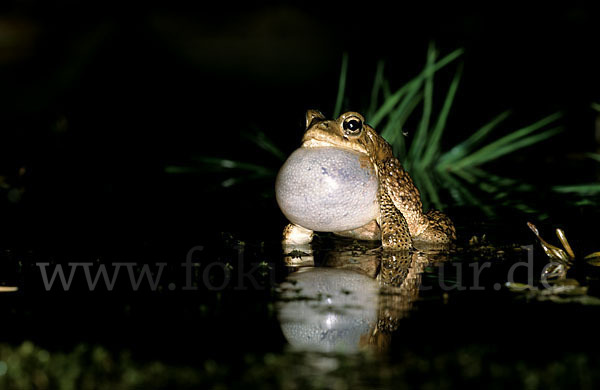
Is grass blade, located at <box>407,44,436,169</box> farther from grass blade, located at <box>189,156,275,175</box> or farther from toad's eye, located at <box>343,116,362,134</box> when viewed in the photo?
toad's eye, located at <box>343,116,362,134</box>

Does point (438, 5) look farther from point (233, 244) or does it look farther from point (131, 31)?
point (233, 244)

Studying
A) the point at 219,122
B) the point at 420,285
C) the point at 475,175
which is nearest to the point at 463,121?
the point at 475,175

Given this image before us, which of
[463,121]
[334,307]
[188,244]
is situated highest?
[463,121]

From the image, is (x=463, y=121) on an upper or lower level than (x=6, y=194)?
upper

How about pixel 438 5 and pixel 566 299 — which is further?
pixel 438 5

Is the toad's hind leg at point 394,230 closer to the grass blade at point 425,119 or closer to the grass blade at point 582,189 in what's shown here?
the grass blade at point 582,189

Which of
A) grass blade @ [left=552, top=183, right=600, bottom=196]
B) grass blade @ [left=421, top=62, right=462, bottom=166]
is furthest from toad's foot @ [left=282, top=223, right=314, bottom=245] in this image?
grass blade @ [left=421, top=62, right=462, bottom=166]
